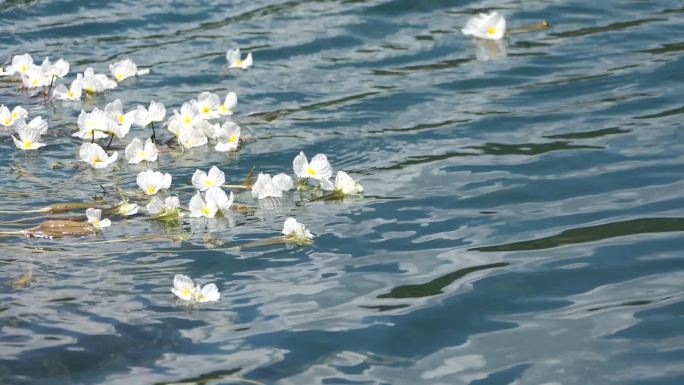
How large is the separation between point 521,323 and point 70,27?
584 cm

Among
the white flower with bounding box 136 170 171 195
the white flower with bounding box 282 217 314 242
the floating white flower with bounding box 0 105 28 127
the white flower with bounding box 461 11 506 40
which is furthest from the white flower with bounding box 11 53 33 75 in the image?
the white flower with bounding box 461 11 506 40

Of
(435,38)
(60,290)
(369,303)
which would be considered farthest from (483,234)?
(435,38)

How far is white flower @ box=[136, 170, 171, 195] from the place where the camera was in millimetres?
5645

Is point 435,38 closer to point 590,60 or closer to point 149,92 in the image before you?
point 590,60

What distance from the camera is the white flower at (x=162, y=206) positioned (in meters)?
5.36

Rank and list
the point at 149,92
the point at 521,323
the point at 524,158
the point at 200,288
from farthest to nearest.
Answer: the point at 149,92
the point at 524,158
the point at 200,288
the point at 521,323

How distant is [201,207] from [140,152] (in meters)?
0.95

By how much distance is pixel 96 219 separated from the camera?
5285mm

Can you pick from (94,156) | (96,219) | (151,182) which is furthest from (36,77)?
(96,219)

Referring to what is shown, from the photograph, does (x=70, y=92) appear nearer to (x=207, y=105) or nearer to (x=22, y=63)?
(x=22, y=63)

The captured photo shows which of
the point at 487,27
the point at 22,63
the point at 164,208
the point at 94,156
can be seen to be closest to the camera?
the point at 164,208

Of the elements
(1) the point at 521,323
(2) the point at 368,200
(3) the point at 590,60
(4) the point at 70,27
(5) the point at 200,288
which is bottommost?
(1) the point at 521,323

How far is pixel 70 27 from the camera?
30.0ft

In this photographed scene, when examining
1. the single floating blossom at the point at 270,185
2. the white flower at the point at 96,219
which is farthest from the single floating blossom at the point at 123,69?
the white flower at the point at 96,219
